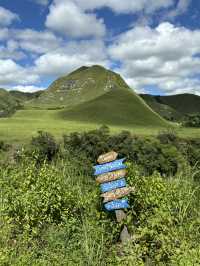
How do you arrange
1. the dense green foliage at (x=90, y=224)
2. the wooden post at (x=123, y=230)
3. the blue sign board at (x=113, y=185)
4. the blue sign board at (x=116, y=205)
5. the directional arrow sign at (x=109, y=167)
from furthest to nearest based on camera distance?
the directional arrow sign at (x=109, y=167), the blue sign board at (x=113, y=185), the blue sign board at (x=116, y=205), the wooden post at (x=123, y=230), the dense green foliage at (x=90, y=224)

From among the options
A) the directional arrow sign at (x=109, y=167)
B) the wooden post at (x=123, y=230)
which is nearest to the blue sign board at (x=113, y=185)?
the directional arrow sign at (x=109, y=167)

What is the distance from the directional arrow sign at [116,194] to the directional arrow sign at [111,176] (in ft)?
0.78

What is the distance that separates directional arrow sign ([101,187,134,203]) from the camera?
26.3ft

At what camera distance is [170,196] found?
8266 mm

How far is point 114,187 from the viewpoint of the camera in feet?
26.6

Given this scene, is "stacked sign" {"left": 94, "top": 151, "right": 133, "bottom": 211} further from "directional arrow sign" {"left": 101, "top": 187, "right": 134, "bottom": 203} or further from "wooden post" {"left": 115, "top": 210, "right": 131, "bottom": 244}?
"wooden post" {"left": 115, "top": 210, "right": 131, "bottom": 244}

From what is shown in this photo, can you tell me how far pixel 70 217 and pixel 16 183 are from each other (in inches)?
71.2

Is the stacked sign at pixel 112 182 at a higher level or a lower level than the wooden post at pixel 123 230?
higher

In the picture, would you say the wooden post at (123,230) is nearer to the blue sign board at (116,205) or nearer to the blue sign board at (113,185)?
the blue sign board at (116,205)

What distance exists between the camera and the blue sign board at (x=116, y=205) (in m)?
8.01

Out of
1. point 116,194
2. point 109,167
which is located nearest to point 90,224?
point 116,194

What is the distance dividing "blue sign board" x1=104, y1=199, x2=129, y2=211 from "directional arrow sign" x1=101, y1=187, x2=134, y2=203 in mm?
74

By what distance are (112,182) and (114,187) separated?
11cm

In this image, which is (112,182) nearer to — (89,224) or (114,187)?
(114,187)
